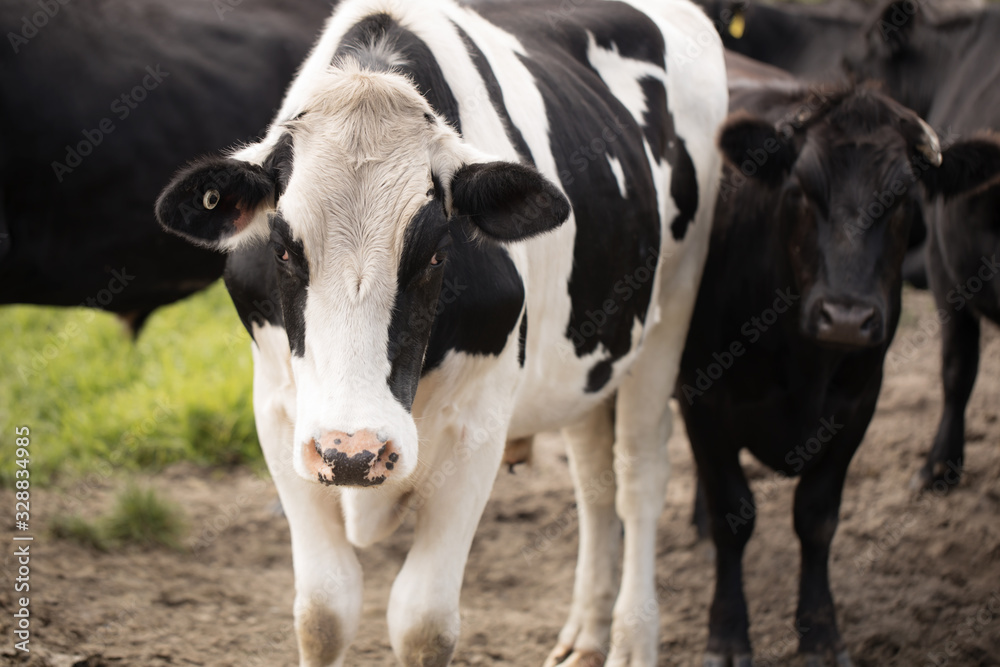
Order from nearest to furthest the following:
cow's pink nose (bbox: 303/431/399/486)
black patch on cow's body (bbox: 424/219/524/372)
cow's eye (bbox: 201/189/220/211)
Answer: cow's pink nose (bbox: 303/431/399/486) < cow's eye (bbox: 201/189/220/211) < black patch on cow's body (bbox: 424/219/524/372)

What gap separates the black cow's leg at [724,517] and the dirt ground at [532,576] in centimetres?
22

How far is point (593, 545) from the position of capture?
13.3 ft

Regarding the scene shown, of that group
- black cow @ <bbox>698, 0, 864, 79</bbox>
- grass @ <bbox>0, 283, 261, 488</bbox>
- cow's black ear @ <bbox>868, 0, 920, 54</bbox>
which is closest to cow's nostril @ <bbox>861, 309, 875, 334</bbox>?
grass @ <bbox>0, 283, 261, 488</bbox>

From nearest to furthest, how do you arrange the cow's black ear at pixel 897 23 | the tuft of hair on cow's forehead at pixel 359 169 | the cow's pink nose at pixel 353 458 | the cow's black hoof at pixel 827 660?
the cow's pink nose at pixel 353 458
the tuft of hair on cow's forehead at pixel 359 169
the cow's black hoof at pixel 827 660
the cow's black ear at pixel 897 23

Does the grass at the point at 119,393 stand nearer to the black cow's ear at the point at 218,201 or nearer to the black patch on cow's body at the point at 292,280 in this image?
the black cow's ear at the point at 218,201

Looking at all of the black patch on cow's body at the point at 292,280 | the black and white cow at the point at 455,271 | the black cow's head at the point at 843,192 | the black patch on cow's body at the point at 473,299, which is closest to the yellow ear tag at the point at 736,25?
the black and white cow at the point at 455,271

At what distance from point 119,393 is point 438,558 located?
4.02m

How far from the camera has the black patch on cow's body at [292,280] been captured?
89.7 inches

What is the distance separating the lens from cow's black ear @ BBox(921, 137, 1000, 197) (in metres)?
3.48

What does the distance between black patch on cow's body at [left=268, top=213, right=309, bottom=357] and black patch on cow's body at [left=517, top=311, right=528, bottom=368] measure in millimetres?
678

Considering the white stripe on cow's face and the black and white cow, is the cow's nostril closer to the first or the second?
the black and white cow

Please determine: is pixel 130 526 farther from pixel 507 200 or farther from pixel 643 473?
pixel 507 200

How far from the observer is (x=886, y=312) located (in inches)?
130

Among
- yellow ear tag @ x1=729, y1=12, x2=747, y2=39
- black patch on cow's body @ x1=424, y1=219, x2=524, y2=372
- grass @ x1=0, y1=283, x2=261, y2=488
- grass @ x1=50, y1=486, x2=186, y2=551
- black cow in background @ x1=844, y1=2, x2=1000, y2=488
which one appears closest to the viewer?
black patch on cow's body @ x1=424, y1=219, x2=524, y2=372
